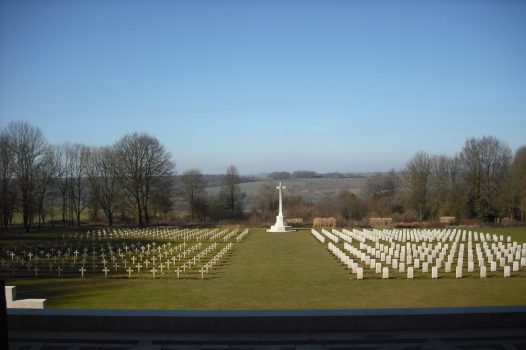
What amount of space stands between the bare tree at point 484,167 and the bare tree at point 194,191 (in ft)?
103

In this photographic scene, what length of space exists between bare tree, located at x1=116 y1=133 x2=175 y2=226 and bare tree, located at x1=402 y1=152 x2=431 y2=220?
29061mm

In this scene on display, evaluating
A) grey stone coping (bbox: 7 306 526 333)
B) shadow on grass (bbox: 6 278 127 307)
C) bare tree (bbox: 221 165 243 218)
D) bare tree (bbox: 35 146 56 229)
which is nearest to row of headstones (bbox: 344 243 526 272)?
shadow on grass (bbox: 6 278 127 307)

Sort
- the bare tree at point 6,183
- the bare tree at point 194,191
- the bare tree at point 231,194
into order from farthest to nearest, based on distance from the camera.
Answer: the bare tree at point 231,194, the bare tree at point 194,191, the bare tree at point 6,183

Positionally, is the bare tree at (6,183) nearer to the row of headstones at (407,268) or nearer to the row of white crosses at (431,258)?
the row of white crosses at (431,258)

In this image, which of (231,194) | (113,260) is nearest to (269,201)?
(231,194)

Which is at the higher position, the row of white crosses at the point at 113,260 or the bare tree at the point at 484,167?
the bare tree at the point at 484,167

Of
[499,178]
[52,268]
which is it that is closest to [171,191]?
[52,268]

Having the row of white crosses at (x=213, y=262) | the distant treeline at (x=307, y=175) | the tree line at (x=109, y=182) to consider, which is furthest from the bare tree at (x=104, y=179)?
the distant treeline at (x=307, y=175)

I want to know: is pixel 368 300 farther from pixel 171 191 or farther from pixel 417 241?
pixel 171 191

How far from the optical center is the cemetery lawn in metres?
13.3

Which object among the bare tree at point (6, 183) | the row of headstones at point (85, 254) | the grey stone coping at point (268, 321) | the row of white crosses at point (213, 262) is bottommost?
the row of white crosses at point (213, 262)

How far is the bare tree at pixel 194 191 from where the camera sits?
57.2 metres

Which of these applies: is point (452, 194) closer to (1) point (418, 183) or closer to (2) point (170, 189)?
(1) point (418, 183)

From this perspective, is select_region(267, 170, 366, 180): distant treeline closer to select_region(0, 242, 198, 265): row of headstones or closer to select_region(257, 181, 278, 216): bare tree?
select_region(257, 181, 278, 216): bare tree
